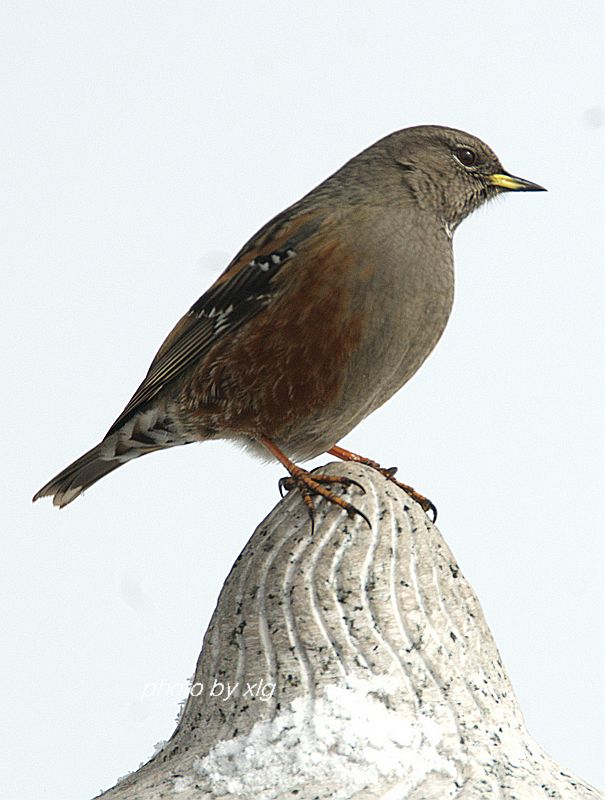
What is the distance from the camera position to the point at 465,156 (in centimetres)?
643

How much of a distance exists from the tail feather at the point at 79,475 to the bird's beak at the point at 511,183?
2.35 m

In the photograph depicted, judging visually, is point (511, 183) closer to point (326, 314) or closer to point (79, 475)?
point (326, 314)

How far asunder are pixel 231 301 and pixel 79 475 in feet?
4.31

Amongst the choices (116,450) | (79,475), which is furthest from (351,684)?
(79,475)

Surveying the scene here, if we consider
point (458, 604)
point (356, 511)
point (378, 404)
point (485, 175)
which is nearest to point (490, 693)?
point (458, 604)

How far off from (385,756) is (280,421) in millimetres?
1977

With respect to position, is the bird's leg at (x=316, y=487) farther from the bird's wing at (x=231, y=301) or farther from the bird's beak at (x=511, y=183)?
the bird's beak at (x=511, y=183)

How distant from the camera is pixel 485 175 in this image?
6465 mm

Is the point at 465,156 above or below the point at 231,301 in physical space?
above

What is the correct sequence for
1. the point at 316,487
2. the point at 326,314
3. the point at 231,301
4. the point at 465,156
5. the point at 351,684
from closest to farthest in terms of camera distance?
the point at 351,684
the point at 316,487
the point at 326,314
the point at 231,301
the point at 465,156

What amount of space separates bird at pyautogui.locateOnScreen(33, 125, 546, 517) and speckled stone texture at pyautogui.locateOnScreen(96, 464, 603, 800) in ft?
1.74

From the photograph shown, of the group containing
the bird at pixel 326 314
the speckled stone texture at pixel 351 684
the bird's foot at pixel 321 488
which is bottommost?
the speckled stone texture at pixel 351 684

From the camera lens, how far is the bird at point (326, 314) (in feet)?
19.0

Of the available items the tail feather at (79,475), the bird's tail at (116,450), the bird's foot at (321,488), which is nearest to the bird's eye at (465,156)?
the bird's tail at (116,450)
